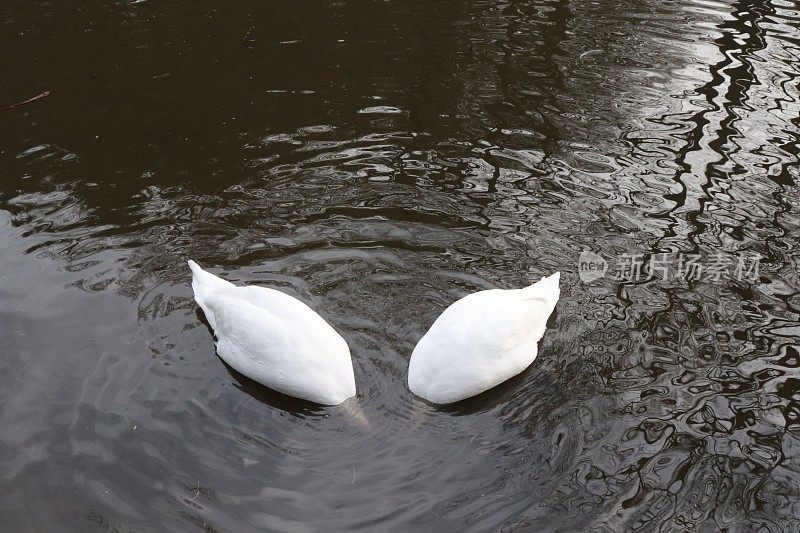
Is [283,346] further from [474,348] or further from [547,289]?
[547,289]

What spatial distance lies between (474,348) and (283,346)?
122 cm

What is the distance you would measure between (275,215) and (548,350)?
2.75 meters

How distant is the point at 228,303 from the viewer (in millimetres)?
5875

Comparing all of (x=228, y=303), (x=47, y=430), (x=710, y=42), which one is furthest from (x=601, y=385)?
(x=710, y=42)

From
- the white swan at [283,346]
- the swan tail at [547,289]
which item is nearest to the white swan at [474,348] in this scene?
the swan tail at [547,289]

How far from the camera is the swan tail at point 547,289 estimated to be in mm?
6004

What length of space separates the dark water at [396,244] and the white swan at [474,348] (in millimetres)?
162

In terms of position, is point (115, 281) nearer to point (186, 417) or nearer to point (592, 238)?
point (186, 417)

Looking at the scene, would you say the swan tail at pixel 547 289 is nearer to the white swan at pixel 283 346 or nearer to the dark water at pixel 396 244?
the dark water at pixel 396 244

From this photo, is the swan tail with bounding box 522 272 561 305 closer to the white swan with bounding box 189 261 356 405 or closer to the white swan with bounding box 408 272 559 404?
the white swan with bounding box 408 272 559 404

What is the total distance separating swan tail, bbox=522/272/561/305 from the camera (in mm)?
6004

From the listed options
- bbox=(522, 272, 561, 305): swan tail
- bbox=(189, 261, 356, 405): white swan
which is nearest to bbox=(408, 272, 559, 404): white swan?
bbox=(522, 272, 561, 305): swan tail

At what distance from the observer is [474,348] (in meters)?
5.46

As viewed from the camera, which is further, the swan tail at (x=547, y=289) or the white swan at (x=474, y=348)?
the swan tail at (x=547, y=289)
